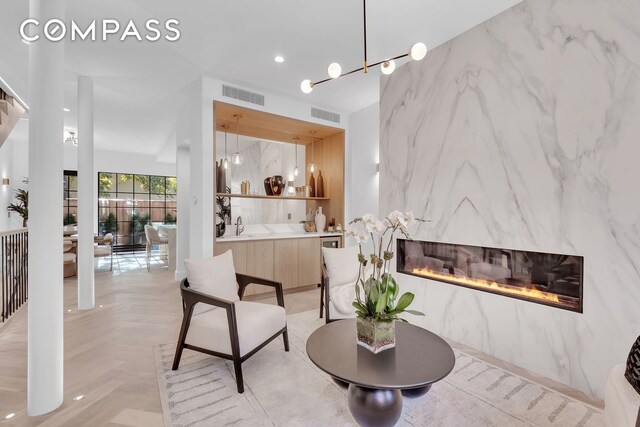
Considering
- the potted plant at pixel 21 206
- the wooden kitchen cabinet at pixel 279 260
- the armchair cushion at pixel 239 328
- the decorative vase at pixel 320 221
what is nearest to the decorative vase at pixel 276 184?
the decorative vase at pixel 320 221

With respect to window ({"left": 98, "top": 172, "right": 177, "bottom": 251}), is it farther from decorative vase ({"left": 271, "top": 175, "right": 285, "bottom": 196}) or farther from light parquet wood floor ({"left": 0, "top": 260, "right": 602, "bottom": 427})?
decorative vase ({"left": 271, "top": 175, "right": 285, "bottom": 196})

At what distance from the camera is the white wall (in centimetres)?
476

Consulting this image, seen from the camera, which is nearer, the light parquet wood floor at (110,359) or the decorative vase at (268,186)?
the light parquet wood floor at (110,359)

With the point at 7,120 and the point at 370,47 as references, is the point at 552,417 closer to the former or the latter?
the point at 370,47

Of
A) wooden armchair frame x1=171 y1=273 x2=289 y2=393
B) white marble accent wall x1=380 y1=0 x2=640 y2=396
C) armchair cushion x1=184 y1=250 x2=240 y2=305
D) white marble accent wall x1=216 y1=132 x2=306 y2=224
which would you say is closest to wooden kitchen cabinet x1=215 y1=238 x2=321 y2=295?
white marble accent wall x1=216 y1=132 x2=306 y2=224

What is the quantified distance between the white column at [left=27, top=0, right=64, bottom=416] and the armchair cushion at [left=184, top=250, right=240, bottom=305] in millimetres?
818

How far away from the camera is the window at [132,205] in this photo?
8.34 metres

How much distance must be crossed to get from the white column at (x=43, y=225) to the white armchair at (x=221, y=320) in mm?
752

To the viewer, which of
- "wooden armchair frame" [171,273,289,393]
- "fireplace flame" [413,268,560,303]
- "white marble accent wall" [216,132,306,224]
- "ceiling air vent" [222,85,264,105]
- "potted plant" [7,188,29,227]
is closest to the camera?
"wooden armchair frame" [171,273,289,393]

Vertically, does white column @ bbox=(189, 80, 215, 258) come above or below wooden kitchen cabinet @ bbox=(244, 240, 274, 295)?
above

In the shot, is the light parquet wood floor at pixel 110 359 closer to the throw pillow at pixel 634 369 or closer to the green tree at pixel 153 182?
the throw pillow at pixel 634 369

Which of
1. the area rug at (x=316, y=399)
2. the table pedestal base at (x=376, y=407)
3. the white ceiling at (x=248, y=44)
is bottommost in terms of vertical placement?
the area rug at (x=316, y=399)

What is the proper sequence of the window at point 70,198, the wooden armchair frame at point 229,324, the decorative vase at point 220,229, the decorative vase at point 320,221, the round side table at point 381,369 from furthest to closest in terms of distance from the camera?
the window at point 70,198 < the decorative vase at point 320,221 < the decorative vase at point 220,229 < the wooden armchair frame at point 229,324 < the round side table at point 381,369

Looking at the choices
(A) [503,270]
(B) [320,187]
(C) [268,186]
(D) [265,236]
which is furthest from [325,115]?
(A) [503,270]
